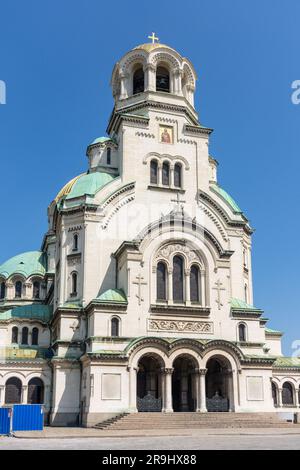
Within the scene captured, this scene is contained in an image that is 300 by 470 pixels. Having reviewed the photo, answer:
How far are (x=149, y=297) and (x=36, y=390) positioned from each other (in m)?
10.5

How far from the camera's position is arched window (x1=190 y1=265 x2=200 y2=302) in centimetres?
3969

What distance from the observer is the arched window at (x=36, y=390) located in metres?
39.0

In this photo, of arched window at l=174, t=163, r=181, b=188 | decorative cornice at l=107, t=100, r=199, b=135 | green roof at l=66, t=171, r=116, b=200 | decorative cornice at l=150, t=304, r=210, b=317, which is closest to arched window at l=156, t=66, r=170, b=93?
decorative cornice at l=107, t=100, r=199, b=135

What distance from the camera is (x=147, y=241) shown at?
39.1 m

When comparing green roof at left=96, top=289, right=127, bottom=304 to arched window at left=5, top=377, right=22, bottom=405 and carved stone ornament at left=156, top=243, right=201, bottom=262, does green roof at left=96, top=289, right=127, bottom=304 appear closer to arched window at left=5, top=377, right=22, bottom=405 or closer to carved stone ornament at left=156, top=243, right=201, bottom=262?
carved stone ornament at left=156, top=243, right=201, bottom=262

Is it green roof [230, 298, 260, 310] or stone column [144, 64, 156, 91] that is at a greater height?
stone column [144, 64, 156, 91]

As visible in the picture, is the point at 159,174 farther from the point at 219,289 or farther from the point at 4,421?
the point at 4,421

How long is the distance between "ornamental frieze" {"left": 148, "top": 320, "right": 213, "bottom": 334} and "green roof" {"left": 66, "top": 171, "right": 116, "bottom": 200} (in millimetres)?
11441

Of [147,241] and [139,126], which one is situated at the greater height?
[139,126]

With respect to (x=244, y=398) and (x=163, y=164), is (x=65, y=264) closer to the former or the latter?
(x=163, y=164)

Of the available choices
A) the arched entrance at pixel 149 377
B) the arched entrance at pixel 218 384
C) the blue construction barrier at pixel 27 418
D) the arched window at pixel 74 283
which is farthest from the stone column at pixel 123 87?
the blue construction barrier at pixel 27 418
